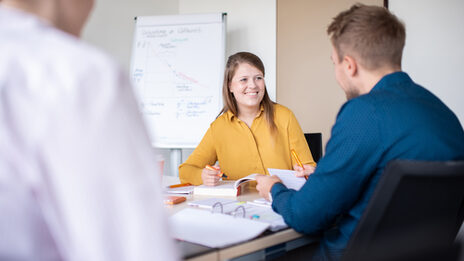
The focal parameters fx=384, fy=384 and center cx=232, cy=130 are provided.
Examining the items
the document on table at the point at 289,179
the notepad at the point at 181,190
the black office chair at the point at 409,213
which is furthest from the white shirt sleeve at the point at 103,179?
the notepad at the point at 181,190

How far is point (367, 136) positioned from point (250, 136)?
4.39ft

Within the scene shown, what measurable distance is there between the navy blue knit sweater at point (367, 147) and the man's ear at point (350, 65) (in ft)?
0.45

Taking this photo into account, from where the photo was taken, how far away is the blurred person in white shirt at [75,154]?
44 centimetres

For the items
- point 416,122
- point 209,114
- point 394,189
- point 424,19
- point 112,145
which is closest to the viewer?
point 112,145

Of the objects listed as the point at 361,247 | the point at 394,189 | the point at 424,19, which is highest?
the point at 424,19

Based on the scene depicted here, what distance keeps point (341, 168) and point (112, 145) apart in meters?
0.72

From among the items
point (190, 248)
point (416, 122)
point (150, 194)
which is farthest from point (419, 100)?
point (150, 194)

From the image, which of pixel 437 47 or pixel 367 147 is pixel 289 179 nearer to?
pixel 367 147

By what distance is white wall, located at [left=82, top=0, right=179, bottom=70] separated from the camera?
11.0ft

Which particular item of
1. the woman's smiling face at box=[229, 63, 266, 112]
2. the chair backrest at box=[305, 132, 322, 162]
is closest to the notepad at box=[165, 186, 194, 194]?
the woman's smiling face at box=[229, 63, 266, 112]

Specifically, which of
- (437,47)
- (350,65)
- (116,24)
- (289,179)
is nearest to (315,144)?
(289,179)

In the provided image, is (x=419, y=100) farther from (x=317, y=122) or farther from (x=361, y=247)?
(x=317, y=122)

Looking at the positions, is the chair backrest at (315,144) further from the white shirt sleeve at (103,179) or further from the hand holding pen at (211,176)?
the white shirt sleeve at (103,179)

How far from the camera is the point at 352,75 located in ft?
4.02
